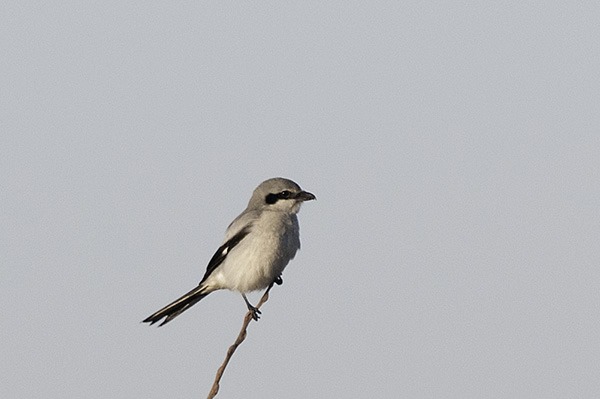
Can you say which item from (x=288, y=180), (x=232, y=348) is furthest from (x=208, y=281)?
(x=232, y=348)

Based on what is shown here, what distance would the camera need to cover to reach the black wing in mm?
8297

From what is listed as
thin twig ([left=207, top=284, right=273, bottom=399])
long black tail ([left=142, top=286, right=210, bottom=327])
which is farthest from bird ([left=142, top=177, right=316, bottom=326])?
thin twig ([left=207, top=284, right=273, bottom=399])

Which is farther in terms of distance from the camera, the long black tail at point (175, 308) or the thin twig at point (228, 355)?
the long black tail at point (175, 308)

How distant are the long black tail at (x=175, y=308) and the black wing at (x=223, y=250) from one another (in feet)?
0.56

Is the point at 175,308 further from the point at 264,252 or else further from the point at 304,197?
the point at 304,197

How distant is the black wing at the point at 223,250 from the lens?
830 cm

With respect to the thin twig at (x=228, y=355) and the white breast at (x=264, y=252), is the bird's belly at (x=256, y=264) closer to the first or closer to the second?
the white breast at (x=264, y=252)

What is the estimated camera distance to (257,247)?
8.09m

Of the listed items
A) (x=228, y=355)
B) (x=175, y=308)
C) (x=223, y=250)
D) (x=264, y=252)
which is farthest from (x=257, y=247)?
(x=228, y=355)

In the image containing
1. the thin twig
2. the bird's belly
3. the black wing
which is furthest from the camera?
the black wing

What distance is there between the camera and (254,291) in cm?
828

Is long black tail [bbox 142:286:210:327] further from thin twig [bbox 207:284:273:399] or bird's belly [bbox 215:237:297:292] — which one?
thin twig [bbox 207:284:273:399]

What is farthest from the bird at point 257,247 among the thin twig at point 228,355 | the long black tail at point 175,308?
the thin twig at point 228,355

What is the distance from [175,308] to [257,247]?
0.77 metres
